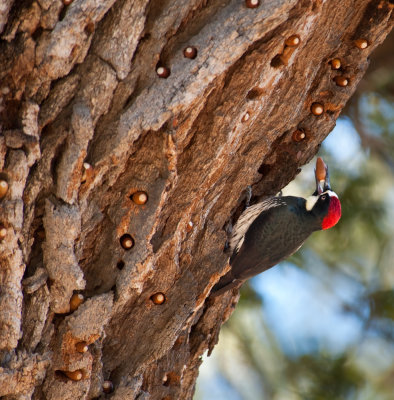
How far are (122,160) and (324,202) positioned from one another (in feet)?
6.07

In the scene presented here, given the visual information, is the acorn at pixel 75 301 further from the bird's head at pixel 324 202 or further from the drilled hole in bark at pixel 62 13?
the bird's head at pixel 324 202

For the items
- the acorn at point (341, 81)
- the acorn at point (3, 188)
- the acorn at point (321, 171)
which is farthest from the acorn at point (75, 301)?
the acorn at point (321, 171)

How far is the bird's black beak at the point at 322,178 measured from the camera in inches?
154

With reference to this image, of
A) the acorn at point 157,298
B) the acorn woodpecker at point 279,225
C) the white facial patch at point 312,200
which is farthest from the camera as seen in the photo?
the white facial patch at point 312,200

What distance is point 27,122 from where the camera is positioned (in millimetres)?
2068

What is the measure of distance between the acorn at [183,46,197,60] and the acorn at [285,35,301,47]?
1.38ft

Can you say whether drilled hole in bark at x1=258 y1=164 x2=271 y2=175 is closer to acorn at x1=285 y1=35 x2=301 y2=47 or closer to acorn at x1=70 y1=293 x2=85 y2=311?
acorn at x1=285 y1=35 x2=301 y2=47

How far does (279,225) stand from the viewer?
3936 mm

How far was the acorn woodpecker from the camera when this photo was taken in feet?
12.1

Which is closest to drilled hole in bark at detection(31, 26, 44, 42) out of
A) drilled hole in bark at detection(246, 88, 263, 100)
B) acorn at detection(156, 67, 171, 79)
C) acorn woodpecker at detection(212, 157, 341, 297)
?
acorn at detection(156, 67, 171, 79)

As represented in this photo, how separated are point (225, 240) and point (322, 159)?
1.44 meters

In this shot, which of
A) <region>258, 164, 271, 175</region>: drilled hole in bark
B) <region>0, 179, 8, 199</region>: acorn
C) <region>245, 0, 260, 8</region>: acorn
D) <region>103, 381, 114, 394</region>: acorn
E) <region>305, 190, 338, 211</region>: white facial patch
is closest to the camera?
<region>0, 179, 8, 199</region>: acorn

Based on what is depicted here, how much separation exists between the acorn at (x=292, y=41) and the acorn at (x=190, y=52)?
42cm

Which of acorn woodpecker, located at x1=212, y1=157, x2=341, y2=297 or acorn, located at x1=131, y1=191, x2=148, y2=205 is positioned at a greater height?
acorn woodpecker, located at x1=212, y1=157, x2=341, y2=297
